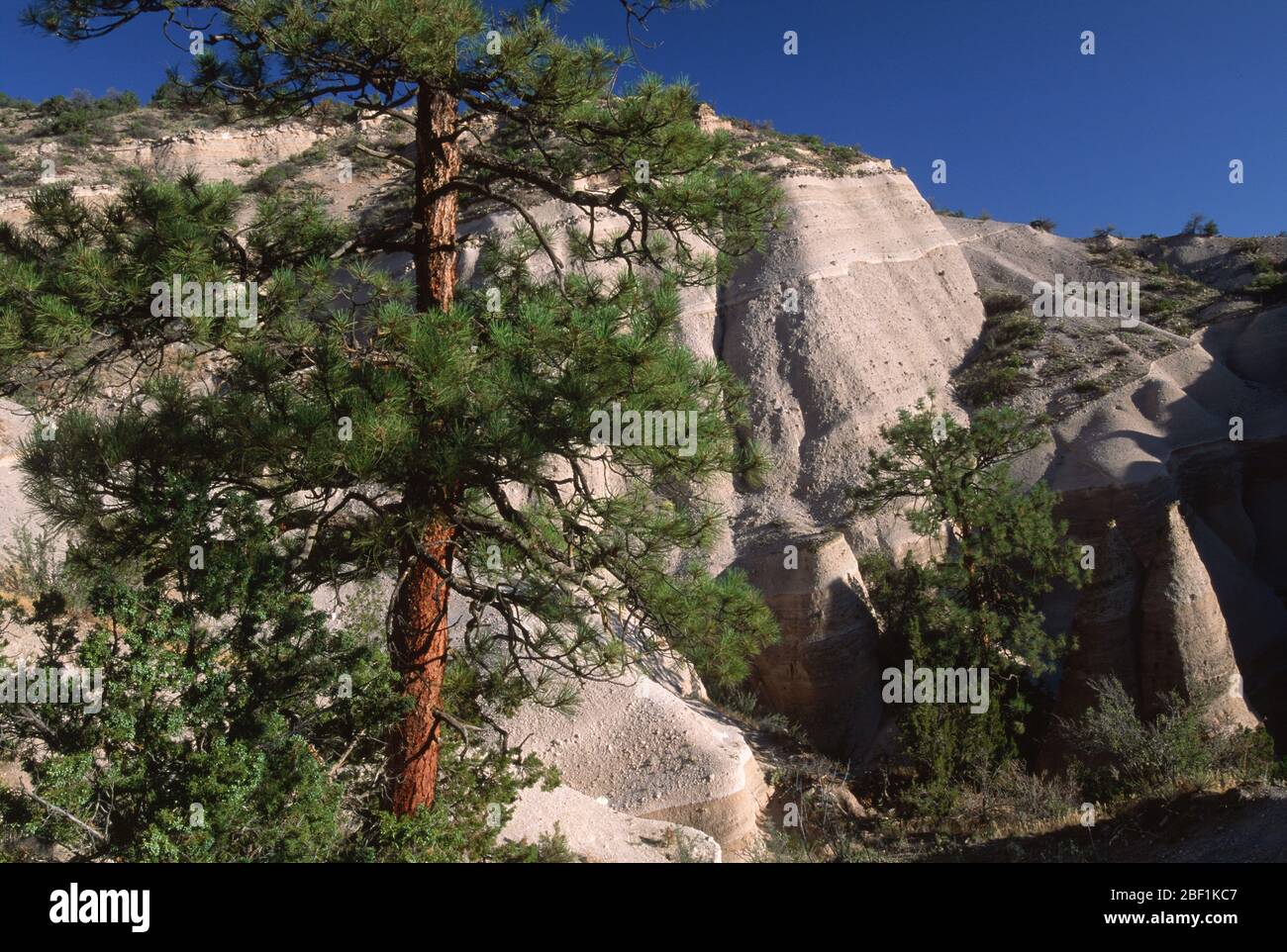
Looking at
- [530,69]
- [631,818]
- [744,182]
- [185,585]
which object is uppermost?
[530,69]

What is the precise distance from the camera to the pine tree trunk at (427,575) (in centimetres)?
631

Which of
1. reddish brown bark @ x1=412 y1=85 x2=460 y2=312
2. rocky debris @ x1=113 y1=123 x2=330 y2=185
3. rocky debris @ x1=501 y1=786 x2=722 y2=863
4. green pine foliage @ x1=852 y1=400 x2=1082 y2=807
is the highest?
rocky debris @ x1=113 y1=123 x2=330 y2=185

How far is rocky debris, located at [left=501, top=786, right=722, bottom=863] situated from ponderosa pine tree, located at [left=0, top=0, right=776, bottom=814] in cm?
256

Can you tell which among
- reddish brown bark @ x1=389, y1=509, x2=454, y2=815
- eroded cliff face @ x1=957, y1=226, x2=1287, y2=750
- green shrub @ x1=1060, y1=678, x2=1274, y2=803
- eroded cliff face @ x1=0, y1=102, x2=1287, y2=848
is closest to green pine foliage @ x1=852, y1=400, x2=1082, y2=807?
eroded cliff face @ x1=0, y1=102, x2=1287, y2=848

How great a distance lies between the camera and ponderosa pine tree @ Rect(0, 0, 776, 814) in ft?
17.4

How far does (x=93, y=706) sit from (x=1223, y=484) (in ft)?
75.1

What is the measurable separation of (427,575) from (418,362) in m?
1.85

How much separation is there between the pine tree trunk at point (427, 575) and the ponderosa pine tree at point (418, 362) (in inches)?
0.9

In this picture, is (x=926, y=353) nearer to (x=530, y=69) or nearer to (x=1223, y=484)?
(x=1223, y=484)

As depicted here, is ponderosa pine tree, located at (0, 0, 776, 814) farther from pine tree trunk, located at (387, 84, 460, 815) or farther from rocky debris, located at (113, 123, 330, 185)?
rocky debris, located at (113, 123, 330, 185)

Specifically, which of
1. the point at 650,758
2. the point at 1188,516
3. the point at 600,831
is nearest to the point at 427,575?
the point at 600,831

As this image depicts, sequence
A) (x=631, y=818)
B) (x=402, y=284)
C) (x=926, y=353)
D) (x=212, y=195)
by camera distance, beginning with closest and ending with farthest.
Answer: (x=212, y=195) < (x=402, y=284) < (x=631, y=818) < (x=926, y=353)

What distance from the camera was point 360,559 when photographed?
612 cm
